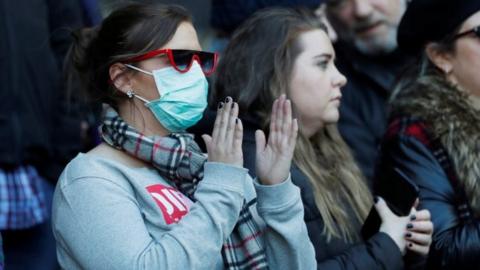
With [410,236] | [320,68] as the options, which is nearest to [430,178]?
[410,236]

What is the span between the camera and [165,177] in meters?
3.23

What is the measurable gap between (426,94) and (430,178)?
1.40 ft

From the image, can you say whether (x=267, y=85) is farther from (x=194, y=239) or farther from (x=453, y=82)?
(x=194, y=239)

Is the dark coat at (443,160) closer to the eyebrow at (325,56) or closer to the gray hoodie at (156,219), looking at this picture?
the eyebrow at (325,56)

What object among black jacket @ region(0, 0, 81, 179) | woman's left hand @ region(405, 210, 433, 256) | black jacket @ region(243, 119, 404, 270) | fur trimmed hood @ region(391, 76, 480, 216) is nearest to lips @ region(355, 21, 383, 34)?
fur trimmed hood @ region(391, 76, 480, 216)

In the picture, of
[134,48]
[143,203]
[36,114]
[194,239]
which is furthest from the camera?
[36,114]

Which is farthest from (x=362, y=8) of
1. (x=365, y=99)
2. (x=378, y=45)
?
(x=365, y=99)

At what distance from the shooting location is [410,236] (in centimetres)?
356

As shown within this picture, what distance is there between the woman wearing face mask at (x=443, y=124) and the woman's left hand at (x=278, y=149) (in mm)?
1004

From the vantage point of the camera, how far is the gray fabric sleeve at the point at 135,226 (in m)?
2.81

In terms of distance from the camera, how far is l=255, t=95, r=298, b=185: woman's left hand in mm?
2982

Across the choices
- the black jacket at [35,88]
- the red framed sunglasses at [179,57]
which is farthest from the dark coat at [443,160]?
the black jacket at [35,88]

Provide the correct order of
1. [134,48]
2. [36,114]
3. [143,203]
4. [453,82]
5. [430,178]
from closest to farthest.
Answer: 1. [143,203]
2. [134,48]
3. [430,178]
4. [453,82]
5. [36,114]

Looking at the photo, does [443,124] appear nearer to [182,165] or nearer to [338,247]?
[338,247]
